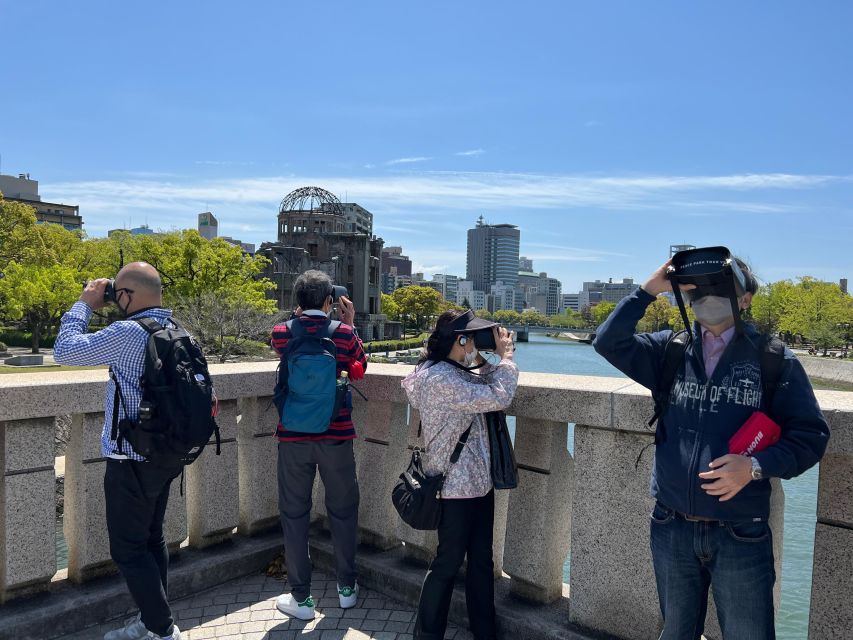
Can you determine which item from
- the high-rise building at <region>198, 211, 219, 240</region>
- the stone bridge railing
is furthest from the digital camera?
the high-rise building at <region>198, 211, 219, 240</region>

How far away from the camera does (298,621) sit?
413cm

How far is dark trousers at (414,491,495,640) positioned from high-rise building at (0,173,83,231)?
12035 centimetres

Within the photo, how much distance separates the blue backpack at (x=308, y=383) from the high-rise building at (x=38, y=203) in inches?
4698

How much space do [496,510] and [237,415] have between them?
84.1 inches

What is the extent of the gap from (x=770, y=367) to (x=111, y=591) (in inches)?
156

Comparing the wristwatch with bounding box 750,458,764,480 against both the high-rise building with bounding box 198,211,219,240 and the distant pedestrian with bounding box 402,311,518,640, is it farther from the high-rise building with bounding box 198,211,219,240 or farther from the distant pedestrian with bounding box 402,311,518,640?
the high-rise building with bounding box 198,211,219,240

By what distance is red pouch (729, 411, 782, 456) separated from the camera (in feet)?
7.72

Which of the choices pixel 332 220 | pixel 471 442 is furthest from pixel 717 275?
pixel 332 220

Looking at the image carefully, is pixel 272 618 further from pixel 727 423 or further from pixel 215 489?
pixel 727 423

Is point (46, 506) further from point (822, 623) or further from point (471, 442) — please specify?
point (822, 623)

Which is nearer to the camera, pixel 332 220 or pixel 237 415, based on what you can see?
pixel 237 415

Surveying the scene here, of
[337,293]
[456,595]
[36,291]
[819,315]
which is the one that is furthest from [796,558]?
[819,315]

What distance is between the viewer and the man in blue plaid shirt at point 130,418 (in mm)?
3279

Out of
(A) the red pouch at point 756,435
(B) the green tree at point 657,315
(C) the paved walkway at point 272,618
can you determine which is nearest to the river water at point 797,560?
(A) the red pouch at point 756,435
